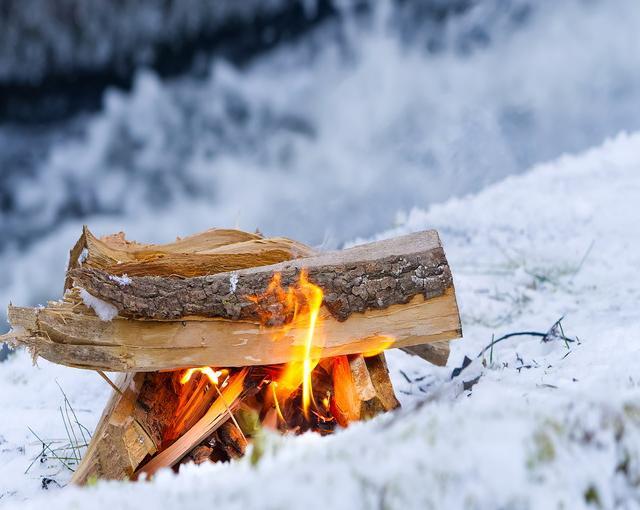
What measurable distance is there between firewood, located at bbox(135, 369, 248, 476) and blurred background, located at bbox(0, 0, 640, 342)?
8.04 feet

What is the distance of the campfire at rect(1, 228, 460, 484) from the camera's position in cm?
171

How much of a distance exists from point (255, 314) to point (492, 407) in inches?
31.6

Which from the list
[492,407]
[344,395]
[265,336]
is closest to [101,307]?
[265,336]

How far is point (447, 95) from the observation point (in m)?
5.48

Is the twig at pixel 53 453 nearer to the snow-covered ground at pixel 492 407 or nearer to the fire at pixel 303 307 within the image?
the snow-covered ground at pixel 492 407

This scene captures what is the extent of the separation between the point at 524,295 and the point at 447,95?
273 cm

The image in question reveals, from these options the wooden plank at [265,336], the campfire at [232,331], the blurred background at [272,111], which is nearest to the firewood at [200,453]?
the campfire at [232,331]

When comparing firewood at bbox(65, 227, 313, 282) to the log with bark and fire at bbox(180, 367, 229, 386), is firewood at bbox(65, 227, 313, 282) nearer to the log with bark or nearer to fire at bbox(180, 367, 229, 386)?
the log with bark

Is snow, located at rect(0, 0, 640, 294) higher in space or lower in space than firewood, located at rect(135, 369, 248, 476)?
higher

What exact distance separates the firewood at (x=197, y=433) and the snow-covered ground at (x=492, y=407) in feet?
1.25

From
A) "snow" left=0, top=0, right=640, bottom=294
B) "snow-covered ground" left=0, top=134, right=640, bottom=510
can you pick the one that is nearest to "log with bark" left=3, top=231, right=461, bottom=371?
"snow-covered ground" left=0, top=134, right=640, bottom=510

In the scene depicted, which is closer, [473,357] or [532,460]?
[532,460]

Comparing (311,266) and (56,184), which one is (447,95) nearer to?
(56,184)

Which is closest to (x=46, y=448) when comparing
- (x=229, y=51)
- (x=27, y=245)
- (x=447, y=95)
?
(x=27, y=245)
